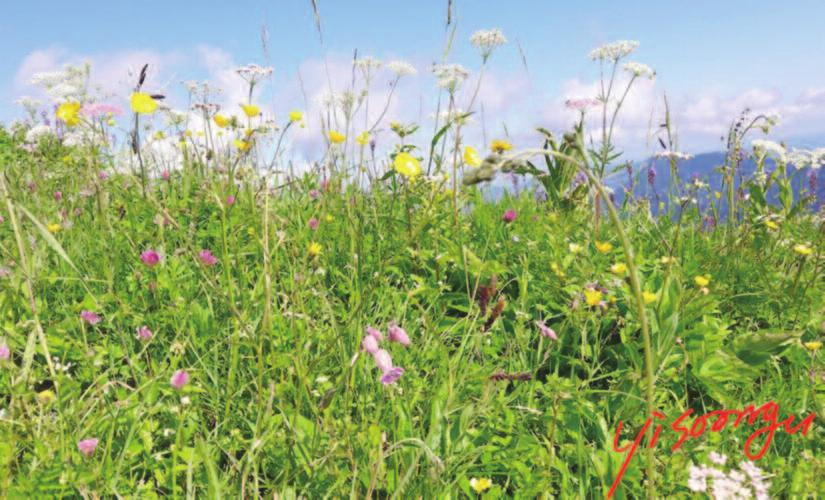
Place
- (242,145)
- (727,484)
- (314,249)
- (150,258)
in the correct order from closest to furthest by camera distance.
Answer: (727,484) < (314,249) < (150,258) < (242,145)

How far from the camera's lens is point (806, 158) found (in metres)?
3.59

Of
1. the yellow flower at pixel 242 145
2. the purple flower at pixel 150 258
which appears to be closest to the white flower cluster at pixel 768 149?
the yellow flower at pixel 242 145

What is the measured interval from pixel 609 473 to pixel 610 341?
2.56ft

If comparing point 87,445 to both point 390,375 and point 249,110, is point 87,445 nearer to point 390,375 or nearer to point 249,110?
point 390,375

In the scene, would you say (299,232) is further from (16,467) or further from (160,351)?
(16,467)

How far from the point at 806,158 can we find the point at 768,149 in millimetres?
435

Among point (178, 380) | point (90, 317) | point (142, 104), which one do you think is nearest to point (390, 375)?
point (178, 380)

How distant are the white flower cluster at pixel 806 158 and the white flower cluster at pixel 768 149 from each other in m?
0.14

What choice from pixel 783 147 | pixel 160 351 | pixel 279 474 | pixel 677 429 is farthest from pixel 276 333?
pixel 783 147

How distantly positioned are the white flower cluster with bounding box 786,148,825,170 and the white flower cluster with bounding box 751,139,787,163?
135mm

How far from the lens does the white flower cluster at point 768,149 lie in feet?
11.0

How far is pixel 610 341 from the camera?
2.05 meters
